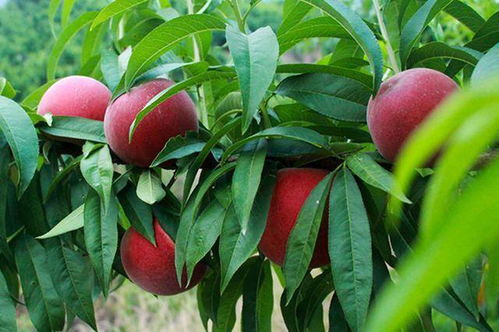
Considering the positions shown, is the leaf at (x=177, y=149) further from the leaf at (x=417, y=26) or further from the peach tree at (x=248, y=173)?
the leaf at (x=417, y=26)

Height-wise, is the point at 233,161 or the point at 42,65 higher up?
the point at 233,161

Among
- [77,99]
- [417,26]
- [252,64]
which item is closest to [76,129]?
[77,99]

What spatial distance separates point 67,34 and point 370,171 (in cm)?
54

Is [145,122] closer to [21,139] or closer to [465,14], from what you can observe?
[21,139]

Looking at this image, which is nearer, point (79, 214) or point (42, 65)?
point (79, 214)

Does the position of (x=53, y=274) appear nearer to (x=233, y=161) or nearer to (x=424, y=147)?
(x=233, y=161)

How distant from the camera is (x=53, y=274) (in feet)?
2.31

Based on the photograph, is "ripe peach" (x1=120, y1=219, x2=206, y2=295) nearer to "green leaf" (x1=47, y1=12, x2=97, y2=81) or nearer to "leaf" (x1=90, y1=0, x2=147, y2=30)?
"leaf" (x1=90, y1=0, x2=147, y2=30)

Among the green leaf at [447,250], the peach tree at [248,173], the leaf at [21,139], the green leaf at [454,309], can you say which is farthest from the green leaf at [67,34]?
the green leaf at [447,250]

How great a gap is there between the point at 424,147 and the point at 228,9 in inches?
35.0


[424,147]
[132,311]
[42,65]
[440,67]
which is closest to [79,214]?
[440,67]

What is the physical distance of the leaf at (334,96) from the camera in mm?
627

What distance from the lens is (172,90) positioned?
1.93 ft

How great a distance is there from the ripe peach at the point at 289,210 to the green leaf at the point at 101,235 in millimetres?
147
